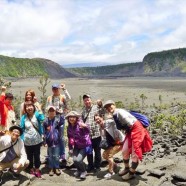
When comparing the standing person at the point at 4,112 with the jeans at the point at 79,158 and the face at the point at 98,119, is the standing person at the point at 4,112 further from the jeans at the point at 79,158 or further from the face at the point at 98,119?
the face at the point at 98,119

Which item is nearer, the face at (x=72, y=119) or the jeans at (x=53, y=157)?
the face at (x=72, y=119)

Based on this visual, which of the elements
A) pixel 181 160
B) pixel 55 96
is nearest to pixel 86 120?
pixel 55 96

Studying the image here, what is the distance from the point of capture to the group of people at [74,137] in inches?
315

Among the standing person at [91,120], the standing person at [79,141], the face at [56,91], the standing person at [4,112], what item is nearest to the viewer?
the standing person at [79,141]

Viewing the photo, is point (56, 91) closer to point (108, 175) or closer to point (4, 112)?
point (4, 112)

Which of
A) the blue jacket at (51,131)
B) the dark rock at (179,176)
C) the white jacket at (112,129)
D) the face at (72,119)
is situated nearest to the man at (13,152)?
the blue jacket at (51,131)

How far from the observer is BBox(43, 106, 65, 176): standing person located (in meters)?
8.68

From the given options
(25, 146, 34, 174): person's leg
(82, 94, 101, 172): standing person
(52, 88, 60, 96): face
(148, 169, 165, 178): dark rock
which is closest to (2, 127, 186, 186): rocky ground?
(148, 169, 165, 178): dark rock

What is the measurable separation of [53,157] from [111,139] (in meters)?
1.54

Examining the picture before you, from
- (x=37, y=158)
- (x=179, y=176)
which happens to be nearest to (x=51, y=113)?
(x=37, y=158)

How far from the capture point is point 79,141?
8.60 meters

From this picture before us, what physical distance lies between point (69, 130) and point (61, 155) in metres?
1.18

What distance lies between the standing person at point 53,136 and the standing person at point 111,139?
102 cm

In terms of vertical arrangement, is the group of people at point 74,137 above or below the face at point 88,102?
below
